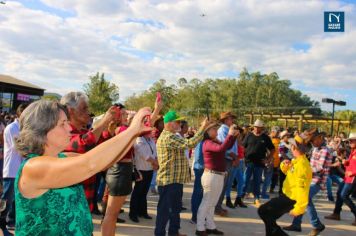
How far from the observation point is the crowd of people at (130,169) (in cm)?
179

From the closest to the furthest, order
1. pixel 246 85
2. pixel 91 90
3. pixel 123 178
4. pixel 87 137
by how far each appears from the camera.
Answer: pixel 87 137, pixel 123 178, pixel 91 90, pixel 246 85

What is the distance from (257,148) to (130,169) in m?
4.85

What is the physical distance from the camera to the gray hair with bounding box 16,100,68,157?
1.89 m

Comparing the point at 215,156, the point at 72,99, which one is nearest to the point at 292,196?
the point at 215,156

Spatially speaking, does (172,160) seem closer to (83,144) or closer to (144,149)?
(144,149)

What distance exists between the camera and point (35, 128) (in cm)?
189

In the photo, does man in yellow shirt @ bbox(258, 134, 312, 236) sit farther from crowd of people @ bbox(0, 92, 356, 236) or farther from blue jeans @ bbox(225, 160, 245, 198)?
blue jeans @ bbox(225, 160, 245, 198)

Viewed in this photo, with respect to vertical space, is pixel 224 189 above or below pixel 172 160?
below

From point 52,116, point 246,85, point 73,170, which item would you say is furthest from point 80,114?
point 246,85

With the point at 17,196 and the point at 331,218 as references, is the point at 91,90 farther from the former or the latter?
the point at 17,196

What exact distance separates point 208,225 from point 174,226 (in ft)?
2.41

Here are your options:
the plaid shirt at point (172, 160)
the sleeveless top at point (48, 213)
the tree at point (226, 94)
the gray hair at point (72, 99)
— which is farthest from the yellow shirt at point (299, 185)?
the tree at point (226, 94)

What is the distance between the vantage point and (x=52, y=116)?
6.36 feet

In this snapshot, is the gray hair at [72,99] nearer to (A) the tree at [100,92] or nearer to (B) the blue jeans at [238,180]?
(B) the blue jeans at [238,180]
